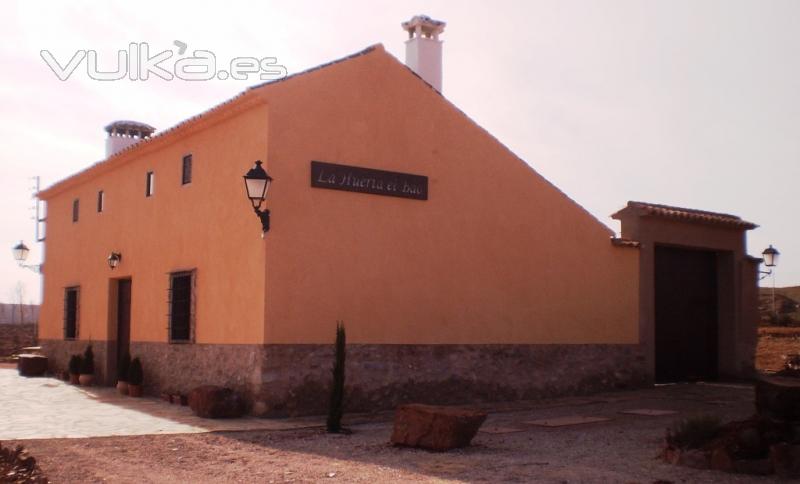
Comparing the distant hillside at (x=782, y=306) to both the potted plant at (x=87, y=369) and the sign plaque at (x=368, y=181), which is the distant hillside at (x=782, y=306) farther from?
the potted plant at (x=87, y=369)

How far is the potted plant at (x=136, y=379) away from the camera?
16109mm

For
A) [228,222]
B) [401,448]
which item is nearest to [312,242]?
[228,222]

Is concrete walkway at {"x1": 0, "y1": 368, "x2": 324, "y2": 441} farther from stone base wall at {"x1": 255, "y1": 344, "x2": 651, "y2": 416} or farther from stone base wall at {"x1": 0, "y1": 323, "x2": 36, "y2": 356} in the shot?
stone base wall at {"x1": 0, "y1": 323, "x2": 36, "y2": 356}

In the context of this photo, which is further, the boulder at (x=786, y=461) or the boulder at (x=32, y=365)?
the boulder at (x=32, y=365)

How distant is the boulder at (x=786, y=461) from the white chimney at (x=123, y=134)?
1949cm

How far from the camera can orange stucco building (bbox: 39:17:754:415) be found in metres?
12.9

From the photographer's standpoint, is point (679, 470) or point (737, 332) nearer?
point (679, 470)

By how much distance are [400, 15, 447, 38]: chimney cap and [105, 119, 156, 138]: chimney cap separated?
10.0 metres

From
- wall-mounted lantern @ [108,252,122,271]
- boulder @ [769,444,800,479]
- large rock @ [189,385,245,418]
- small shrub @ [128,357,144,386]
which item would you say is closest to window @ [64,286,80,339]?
wall-mounted lantern @ [108,252,122,271]

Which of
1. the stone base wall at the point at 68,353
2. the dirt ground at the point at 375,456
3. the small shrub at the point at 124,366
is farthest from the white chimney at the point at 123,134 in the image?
the dirt ground at the point at 375,456

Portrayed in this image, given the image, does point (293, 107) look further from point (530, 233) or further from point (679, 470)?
point (679, 470)

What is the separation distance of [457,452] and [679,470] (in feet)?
7.79

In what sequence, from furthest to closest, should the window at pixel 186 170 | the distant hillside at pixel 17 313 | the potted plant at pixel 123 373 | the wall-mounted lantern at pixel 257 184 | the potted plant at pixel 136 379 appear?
the distant hillside at pixel 17 313, the potted plant at pixel 123 373, the potted plant at pixel 136 379, the window at pixel 186 170, the wall-mounted lantern at pixel 257 184

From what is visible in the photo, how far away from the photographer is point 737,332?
1834 centimetres
